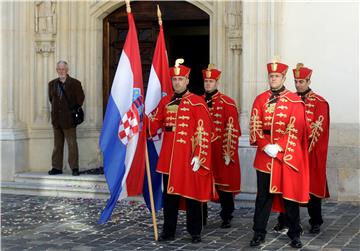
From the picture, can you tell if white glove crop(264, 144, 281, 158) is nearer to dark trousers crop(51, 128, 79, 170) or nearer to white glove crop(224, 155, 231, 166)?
white glove crop(224, 155, 231, 166)

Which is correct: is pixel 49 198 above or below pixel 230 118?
below

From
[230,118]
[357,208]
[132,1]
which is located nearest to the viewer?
[230,118]

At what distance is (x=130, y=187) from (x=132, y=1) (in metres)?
5.32

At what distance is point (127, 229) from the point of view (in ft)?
28.9

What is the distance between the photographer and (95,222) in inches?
366

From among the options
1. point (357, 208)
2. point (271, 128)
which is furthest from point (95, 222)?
point (357, 208)

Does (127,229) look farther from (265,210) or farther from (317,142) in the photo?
(317,142)

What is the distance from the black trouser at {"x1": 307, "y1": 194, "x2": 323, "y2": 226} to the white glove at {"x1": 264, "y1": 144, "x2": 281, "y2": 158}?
4.17 feet

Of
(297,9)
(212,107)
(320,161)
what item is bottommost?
(320,161)

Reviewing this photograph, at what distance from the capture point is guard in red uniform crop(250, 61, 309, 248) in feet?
25.2

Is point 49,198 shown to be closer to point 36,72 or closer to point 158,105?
point 36,72

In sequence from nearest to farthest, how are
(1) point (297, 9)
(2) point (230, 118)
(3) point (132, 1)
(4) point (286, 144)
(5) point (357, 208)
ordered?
(4) point (286, 144), (2) point (230, 118), (5) point (357, 208), (1) point (297, 9), (3) point (132, 1)

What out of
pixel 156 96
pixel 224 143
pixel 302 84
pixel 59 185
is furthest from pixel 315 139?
pixel 59 185

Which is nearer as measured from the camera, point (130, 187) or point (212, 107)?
point (130, 187)
